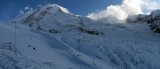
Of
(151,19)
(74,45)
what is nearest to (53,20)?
(74,45)

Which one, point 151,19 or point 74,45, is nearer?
point 74,45

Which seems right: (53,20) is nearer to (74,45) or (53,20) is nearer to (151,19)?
(74,45)

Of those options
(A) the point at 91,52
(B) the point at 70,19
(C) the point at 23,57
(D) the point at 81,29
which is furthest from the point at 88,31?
(C) the point at 23,57

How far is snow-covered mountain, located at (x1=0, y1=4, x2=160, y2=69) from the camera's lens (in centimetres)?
1497

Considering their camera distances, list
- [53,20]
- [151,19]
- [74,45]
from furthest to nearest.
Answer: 1. [151,19]
2. [53,20]
3. [74,45]

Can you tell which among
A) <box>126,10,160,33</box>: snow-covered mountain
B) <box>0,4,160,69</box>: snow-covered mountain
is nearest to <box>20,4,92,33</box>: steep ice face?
<box>0,4,160,69</box>: snow-covered mountain

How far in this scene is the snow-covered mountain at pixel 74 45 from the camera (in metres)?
15.0

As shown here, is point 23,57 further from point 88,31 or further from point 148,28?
point 148,28

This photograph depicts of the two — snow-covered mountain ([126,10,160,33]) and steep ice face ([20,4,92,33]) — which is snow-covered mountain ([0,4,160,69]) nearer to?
steep ice face ([20,4,92,33])

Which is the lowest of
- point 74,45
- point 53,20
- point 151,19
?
point 74,45

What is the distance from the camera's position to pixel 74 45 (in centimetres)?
2675

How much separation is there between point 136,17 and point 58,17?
49.7 ft

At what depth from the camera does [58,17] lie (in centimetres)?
3897

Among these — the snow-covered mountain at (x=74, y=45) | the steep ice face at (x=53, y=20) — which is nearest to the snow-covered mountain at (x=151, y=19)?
the snow-covered mountain at (x=74, y=45)
